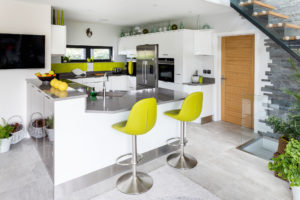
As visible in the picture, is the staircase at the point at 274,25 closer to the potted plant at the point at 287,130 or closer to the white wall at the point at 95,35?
the potted plant at the point at 287,130

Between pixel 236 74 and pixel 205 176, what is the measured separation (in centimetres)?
298

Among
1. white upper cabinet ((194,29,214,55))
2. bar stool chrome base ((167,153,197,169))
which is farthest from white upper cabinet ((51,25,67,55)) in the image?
bar stool chrome base ((167,153,197,169))

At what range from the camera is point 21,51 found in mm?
4012

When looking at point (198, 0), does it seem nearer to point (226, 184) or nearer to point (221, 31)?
point (221, 31)

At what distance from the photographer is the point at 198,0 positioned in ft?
13.4

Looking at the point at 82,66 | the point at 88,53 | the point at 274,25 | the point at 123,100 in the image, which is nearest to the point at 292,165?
the point at 123,100

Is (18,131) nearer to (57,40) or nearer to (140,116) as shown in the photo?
(57,40)

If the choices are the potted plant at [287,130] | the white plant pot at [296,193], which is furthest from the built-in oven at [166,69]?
the white plant pot at [296,193]

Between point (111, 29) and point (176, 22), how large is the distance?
2314mm

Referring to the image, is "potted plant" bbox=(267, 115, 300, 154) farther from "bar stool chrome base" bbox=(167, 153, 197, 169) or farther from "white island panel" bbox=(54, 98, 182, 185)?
"white island panel" bbox=(54, 98, 182, 185)

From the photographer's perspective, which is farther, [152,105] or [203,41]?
[203,41]

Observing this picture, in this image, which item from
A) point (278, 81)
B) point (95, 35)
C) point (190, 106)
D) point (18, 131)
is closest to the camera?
point (190, 106)

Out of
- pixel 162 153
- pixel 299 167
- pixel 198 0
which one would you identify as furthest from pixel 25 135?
pixel 299 167

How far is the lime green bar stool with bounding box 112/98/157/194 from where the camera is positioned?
240 cm
